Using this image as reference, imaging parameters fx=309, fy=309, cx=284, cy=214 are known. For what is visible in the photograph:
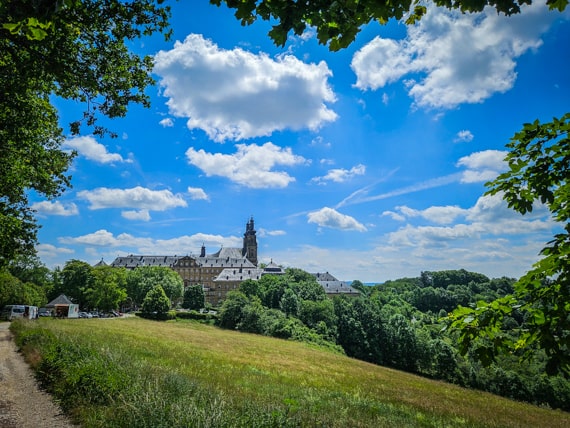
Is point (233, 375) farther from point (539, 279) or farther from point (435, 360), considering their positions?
point (435, 360)

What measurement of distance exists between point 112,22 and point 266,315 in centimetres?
6053

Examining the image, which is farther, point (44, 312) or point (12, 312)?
point (44, 312)

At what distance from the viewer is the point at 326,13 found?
302 centimetres

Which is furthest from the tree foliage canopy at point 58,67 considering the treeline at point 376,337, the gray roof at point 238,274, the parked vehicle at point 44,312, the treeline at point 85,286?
the gray roof at point 238,274

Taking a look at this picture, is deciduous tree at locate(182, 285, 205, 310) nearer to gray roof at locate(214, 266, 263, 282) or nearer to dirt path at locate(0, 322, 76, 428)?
gray roof at locate(214, 266, 263, 282)

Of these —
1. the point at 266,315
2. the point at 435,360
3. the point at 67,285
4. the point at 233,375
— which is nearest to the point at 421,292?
the point at 435,360

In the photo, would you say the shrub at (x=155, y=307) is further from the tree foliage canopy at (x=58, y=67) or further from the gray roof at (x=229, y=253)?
the gray roof at (x=229, y=253)

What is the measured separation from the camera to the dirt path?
8.34m

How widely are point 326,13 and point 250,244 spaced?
14791 centimetres

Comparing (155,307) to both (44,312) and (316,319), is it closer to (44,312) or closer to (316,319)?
(44,312)

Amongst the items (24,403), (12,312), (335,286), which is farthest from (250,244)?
(24,403)

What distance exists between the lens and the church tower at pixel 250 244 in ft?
483

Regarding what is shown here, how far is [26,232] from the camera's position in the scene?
55.6 ft

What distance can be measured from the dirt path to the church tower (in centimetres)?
13324
